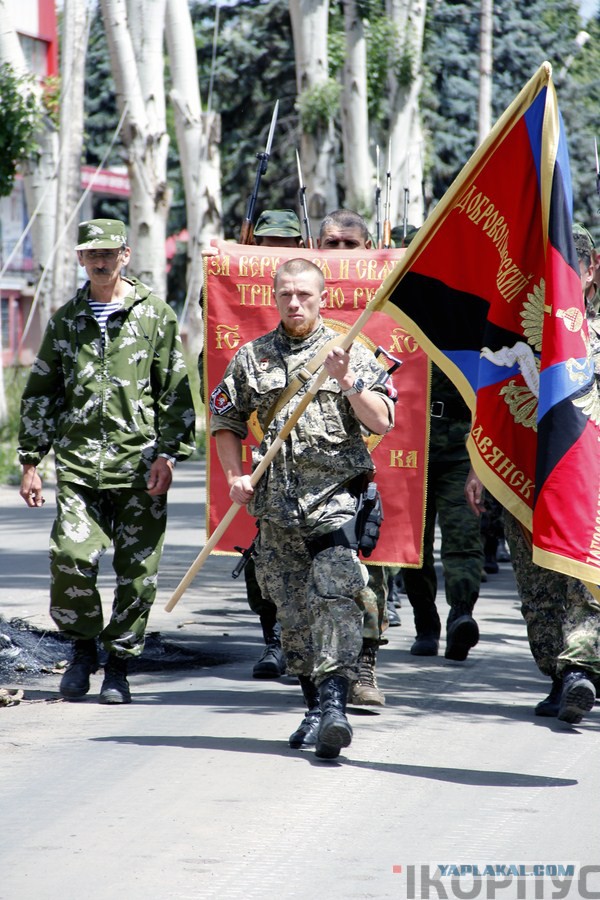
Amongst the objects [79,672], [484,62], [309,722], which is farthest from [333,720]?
[484,62]

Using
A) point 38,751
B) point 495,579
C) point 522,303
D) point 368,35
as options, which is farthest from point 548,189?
point 368,35

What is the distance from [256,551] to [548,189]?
72.4 inches

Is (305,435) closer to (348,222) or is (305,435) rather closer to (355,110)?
(348,222)

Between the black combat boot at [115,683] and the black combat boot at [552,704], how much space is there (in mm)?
1833

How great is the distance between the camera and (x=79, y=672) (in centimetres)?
701

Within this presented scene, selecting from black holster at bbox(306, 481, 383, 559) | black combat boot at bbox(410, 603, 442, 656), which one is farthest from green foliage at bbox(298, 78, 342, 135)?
black holster at bbox(306, 481, 383, 559)

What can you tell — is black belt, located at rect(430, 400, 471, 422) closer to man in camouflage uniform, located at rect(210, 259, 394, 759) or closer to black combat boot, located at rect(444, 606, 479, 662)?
black combat boot, located at rect(444, 606, 479, 662)

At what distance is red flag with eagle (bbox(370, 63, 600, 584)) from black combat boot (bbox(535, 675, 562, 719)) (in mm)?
873

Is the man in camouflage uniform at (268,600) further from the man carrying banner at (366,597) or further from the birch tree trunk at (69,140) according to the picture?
the birch tree trunk at (69,140)

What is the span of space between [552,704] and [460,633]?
45.7 inches

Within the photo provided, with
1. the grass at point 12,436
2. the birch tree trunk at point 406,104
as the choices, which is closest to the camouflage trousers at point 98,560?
the grass at point 12,436

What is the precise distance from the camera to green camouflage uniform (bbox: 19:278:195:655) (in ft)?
22.7

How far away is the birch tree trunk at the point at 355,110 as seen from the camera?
24.1m

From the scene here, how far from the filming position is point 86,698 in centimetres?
708
